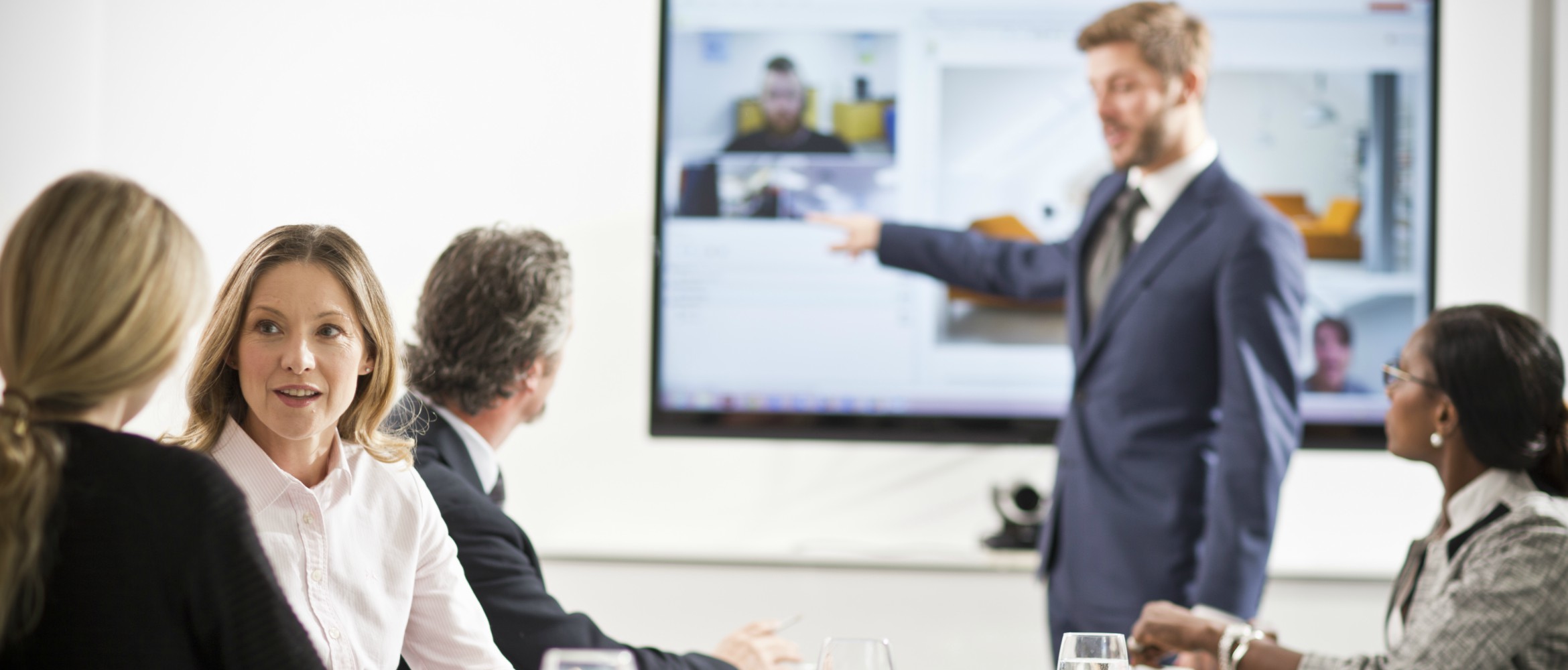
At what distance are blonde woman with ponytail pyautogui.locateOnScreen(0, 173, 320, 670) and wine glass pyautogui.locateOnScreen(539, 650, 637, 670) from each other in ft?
0.75

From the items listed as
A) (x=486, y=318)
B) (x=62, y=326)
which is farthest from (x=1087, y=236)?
(x=62, y=326)

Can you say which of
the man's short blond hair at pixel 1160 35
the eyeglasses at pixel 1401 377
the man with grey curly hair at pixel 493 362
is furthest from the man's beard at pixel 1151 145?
the man with grey curly hair at pixel 493 362

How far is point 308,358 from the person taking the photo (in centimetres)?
125

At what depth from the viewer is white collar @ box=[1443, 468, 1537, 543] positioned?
5.57 feet

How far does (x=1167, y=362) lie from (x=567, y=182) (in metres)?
1.65

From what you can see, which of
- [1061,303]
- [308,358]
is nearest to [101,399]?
[308,358]

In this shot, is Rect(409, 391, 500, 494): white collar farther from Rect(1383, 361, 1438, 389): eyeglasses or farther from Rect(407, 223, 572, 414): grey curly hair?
Rect(1383, 361, 1438, 389): eyeglasses

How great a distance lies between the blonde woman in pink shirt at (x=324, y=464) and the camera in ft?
4.08

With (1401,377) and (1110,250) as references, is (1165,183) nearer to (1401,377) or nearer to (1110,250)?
(1110,250)

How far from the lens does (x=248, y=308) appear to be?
127 cm

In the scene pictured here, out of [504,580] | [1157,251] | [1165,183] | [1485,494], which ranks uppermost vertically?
[1165,183]

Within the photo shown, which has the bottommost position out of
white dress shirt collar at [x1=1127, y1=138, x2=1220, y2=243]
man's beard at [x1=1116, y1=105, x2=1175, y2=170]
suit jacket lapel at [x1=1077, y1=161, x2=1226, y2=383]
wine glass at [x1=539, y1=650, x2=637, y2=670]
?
wine glass at [x1=539, y1=650, x2=637, y2=670]

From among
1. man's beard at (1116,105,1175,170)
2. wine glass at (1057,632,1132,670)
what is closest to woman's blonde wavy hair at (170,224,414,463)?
wine glass at (1057,632,1132,670)

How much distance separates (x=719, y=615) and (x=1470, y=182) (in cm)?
230
